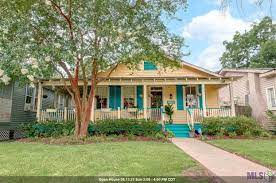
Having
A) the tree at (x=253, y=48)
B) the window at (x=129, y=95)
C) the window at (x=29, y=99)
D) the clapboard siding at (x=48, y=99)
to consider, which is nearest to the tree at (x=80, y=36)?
the window at (x=129, y=95)

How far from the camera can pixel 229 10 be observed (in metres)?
3.03

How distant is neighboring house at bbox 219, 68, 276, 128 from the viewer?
50.6 ft

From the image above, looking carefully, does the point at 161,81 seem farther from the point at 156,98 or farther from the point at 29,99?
the point at 29,99

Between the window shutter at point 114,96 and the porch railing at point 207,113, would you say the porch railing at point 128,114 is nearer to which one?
the porch railing at point 207,113

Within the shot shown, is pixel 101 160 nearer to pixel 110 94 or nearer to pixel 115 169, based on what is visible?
pixel 115 169

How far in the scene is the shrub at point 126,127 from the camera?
505 inches

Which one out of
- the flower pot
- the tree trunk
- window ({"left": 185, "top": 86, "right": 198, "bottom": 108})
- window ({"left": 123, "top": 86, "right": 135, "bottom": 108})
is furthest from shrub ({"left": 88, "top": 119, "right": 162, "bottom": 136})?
window ({"left": 185, "top": 86, "right": 198, "bottom": 108})

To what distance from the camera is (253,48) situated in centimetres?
3622

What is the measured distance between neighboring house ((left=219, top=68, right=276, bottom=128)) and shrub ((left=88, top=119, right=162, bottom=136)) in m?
7.23

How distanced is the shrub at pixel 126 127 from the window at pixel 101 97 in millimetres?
3676

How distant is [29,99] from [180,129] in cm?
1063

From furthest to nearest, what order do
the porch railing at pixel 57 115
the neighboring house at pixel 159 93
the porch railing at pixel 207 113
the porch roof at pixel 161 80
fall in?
1. the neighboring house at pixel 159 93
2. the porch roof at pixel 161 80
3. the porch railing at pixel 207 113
4. the porch railing at pixel 57 115

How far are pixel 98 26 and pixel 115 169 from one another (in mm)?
6905

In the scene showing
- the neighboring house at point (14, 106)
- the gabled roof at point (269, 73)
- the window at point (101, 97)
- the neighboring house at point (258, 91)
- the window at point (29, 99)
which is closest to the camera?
the neighboring house at point (14, 106)
